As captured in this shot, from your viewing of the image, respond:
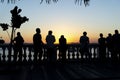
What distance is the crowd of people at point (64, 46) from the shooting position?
17.6 metres

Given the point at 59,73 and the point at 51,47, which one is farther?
the point at 51,47

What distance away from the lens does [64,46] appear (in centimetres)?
1894

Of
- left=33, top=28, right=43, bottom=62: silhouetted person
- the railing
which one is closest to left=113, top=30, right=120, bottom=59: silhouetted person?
the railing

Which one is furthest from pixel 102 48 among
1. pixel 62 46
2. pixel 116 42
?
pixel 62 46

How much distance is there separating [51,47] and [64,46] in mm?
1131

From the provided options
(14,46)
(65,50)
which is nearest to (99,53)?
(65,50)

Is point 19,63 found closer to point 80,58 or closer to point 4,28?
point 4,28

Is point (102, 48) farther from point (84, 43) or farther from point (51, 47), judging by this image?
point (51, 47)

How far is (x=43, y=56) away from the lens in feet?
63.8

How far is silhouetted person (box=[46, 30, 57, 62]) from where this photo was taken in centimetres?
1756

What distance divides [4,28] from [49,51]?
349 cm

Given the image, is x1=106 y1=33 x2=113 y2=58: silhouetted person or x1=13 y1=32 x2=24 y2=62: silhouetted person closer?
x1=13 y1=32 x2=24 y2=62: silhouetted person

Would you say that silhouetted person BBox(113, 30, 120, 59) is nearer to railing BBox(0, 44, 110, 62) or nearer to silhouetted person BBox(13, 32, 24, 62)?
railing BBox(0, 44, 110, 62)

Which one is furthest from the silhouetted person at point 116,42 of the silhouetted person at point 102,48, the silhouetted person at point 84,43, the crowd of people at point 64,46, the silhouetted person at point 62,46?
the silhouetted person at point 62,46
